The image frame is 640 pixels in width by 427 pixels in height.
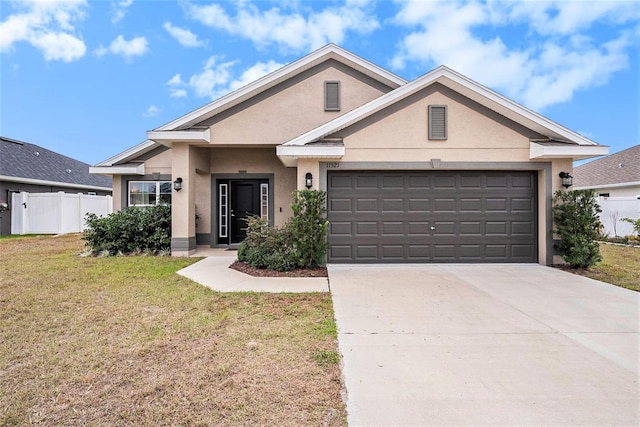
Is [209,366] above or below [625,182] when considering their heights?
below

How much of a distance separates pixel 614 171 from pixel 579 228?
15552 mm

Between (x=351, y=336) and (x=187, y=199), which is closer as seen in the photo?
(x=351, y=336)

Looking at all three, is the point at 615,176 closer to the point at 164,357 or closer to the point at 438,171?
the point at 438,171

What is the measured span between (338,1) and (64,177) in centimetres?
2026

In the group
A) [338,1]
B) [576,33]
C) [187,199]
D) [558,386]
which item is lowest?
[558,386]

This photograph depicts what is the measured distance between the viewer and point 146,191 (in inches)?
510

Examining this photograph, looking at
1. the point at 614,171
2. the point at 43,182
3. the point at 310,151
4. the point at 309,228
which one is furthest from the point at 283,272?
the point at 614,171

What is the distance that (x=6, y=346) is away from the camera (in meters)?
3.89

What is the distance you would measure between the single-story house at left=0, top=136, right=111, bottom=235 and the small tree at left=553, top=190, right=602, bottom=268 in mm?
23817

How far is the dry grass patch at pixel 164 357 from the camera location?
8.81ft

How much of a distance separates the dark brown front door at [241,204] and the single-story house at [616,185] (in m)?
13.9

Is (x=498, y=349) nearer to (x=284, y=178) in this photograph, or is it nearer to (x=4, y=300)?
(x=4, y=300)

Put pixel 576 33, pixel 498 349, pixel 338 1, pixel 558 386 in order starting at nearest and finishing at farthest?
pixel 558 386 < pixel 498 349 < pixel 338 1 < pixel 576 33

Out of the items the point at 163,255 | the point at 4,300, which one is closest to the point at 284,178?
the point at 163,255
